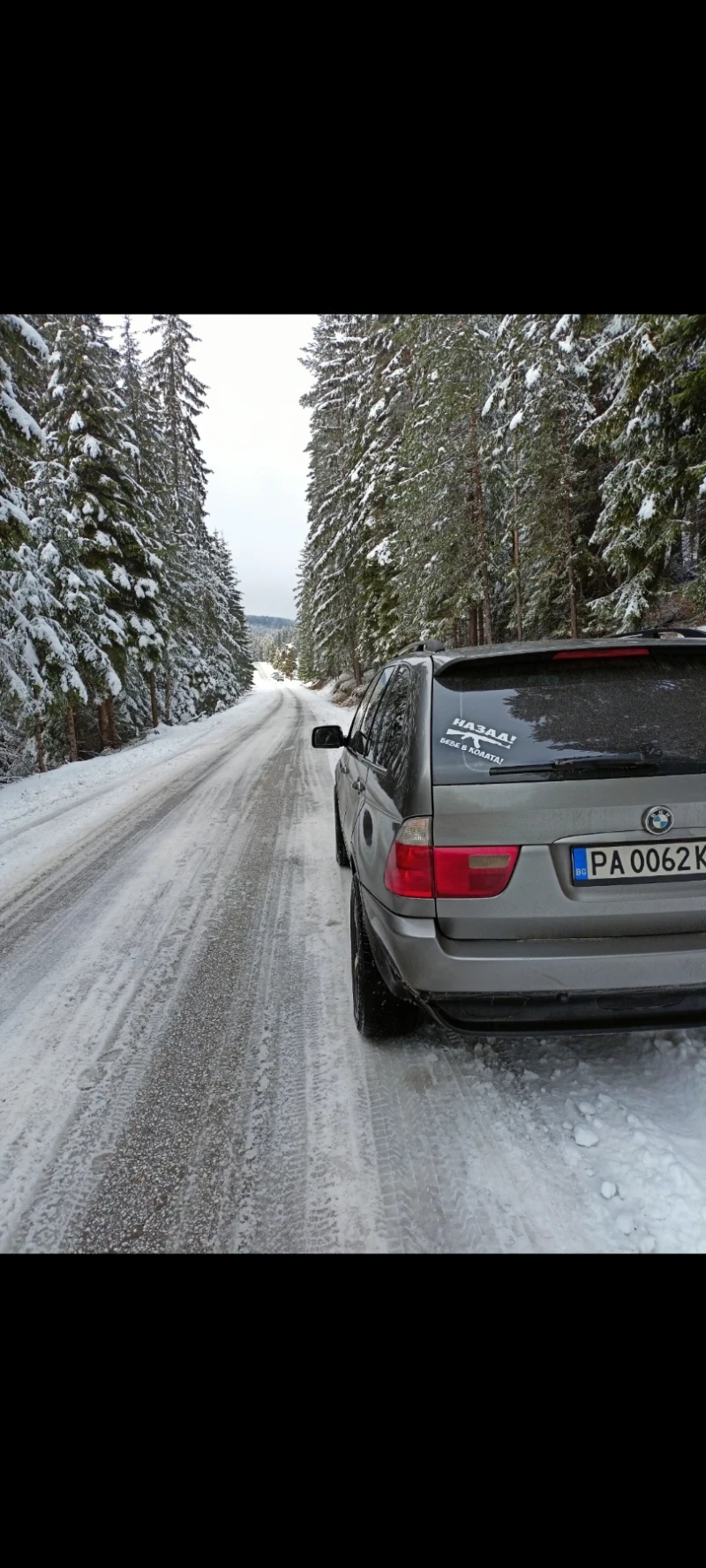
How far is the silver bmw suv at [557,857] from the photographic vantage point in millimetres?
2133

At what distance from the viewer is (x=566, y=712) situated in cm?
235

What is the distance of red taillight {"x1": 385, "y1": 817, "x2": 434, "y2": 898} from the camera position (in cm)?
224

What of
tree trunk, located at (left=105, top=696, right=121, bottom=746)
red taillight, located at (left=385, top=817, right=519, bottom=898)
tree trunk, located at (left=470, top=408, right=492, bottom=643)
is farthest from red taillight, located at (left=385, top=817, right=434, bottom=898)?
tree trunk, located at (left=105, top=696, right=121, bottom=746)

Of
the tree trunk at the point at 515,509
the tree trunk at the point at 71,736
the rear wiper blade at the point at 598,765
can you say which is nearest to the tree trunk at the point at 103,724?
the tree trunk at the point at 71,736

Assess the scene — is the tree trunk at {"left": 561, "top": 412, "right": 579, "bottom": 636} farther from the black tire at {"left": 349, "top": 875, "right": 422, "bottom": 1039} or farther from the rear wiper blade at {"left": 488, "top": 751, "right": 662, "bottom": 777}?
the rear wiper blade at {"left": 488, "top": 751, "right": 662, "bottom": 777}

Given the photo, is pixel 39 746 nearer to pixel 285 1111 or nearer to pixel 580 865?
pixel 285 1111

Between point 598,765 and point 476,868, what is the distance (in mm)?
542

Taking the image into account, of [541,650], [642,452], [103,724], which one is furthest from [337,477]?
[541,650]

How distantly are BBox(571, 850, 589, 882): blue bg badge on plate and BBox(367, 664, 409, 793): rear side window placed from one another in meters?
0.72

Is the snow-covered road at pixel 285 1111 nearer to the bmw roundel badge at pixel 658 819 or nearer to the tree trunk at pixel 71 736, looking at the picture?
the bmw roundel badge at pixel 658 819
